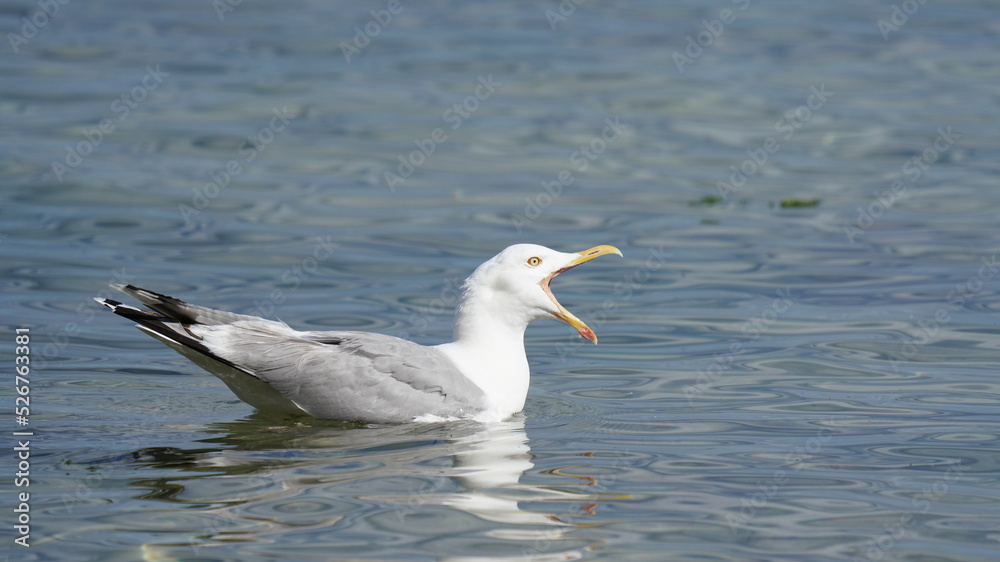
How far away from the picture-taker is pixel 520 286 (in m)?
8.72

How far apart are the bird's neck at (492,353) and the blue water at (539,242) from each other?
0.30m

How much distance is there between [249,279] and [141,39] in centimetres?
1268

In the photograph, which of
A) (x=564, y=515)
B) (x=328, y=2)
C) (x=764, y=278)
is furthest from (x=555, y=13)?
(x=564, y=515)

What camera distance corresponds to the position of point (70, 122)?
62.4 feet

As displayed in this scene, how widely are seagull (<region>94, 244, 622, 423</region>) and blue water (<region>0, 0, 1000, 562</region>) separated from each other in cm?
24

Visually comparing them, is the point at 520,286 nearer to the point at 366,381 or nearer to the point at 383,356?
the point at 383,356

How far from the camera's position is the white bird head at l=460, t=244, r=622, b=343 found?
344 inches

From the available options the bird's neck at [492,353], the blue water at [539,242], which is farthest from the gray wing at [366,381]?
the blue water at [539,242]

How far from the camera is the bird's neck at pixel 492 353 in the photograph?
8688mm

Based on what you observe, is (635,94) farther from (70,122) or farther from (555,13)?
(70,122)
